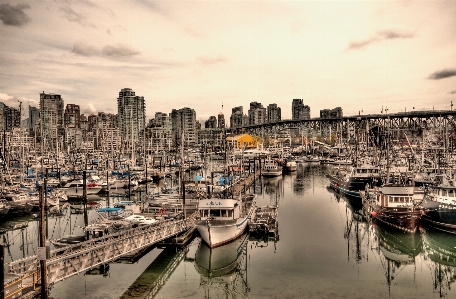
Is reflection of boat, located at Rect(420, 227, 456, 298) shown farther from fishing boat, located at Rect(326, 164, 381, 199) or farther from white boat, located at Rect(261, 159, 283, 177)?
white boat, located at Rect(261, 159, 283, 177)

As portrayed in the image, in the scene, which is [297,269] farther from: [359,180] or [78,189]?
[78,189]

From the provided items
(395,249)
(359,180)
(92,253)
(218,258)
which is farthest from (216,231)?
(359,180)

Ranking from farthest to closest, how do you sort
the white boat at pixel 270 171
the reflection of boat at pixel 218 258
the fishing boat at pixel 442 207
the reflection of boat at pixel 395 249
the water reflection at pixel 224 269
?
the white boat at pixel 270 171, the fishing boat at pixel 442 207, the reflection of boat at pixel 395 249, the reflection of boat at pixel 218 258, the water reflection at pixel 224 269

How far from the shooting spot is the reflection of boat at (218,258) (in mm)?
30812

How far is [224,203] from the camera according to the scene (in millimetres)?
35500

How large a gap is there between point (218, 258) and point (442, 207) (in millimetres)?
24354

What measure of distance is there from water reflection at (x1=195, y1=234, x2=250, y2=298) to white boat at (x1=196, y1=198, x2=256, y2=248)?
2.77 ft

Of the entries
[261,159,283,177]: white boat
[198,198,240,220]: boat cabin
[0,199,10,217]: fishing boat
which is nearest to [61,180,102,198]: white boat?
[0,199,10,217]: fishing boat

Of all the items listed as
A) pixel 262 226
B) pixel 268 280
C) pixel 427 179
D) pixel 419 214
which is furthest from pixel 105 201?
pixel 427 179

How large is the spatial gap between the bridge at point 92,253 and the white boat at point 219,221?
2.71m

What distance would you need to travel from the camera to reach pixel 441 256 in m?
34.2

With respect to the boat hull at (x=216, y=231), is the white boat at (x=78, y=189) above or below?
above

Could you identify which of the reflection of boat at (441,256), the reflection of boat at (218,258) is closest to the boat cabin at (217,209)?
the reflection of boat at (218,258)

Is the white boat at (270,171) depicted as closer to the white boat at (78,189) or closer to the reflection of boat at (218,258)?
the white boat at (78,189)
